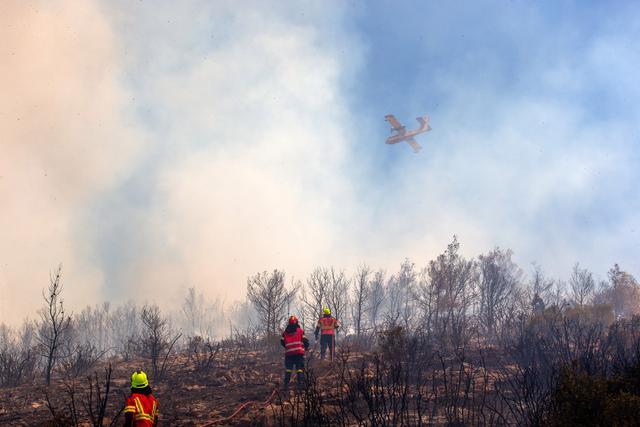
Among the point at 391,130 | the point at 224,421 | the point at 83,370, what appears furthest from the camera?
the point at 391,130

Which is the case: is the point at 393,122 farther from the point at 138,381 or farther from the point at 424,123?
the point at 138,381

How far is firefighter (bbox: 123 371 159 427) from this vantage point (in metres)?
5.44

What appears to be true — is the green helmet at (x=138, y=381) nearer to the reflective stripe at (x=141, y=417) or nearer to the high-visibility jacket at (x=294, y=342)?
the reflective stripe at (x=141, y=417)

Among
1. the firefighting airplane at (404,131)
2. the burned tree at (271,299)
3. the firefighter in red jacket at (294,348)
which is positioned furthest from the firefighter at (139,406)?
the firefighting airplane at (404,131)

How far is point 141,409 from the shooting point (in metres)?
5.55

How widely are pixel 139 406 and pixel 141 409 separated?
2.0 inches

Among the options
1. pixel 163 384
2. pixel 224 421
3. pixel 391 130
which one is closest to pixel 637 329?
pixel 224 421

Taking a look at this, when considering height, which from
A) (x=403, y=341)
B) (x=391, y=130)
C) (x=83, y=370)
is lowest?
(x=83, y=370)

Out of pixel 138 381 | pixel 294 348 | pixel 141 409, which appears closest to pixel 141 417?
pixel 141 409

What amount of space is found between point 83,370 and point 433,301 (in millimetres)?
19187

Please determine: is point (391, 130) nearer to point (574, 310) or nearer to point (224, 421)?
point (574, 310)

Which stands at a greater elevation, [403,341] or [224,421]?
[403,341]

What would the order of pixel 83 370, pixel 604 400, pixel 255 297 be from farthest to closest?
pixel 255 297 → pixel 83 370 → pixel 604 400

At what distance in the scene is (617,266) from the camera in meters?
31.6
